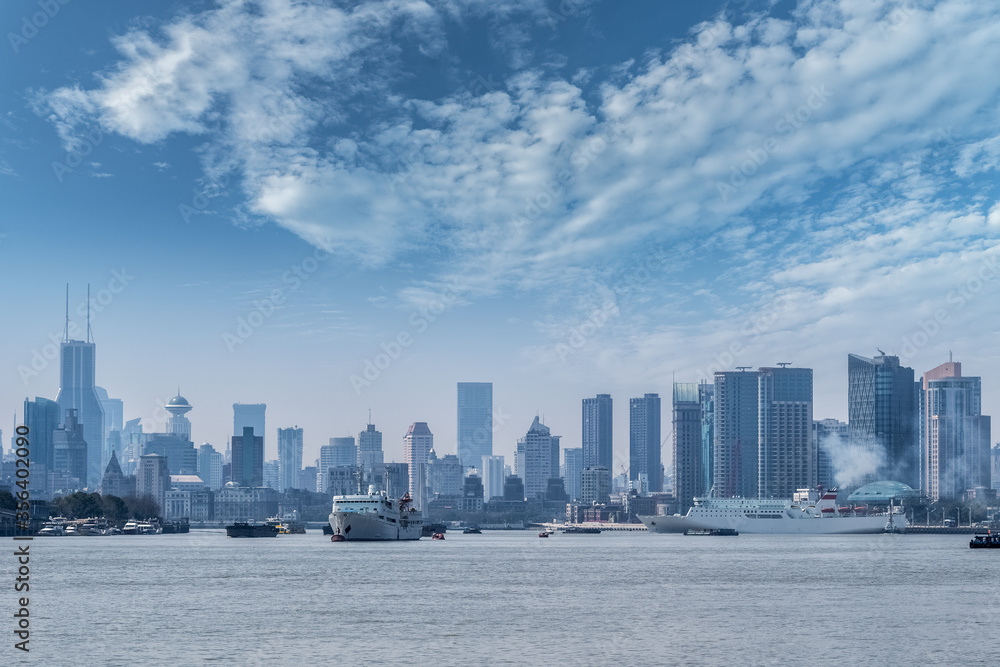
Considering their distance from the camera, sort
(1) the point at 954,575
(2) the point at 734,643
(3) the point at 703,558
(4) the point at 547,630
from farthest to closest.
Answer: (3) the point at 703,558, (1) the point at 954,575, (4) the point at 547,630, (2) the point at 734,643

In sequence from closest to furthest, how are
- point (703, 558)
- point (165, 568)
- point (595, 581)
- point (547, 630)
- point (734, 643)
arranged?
point (734, 643)
point (547, 630)
point (595, 581)
point (165, 568)
point (703, 558)

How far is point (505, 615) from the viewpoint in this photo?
74812 millimetres

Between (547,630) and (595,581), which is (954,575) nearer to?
(595,581)

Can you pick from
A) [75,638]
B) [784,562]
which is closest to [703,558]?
[784,562]

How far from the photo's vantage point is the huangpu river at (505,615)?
58062mm

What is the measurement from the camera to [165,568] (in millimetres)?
127250

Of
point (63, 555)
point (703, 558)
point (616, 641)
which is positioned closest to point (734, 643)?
point (616, 641)

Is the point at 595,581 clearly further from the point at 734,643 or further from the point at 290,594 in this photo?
the point at 734,643

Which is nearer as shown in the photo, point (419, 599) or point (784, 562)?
point (419, 599)

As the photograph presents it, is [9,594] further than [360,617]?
Yes

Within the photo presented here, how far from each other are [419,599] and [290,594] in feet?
35.5

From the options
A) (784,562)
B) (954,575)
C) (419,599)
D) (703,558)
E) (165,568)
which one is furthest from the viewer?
(703,558)

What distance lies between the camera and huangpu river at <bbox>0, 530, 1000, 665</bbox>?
58062 millimetres

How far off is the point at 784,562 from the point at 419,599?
235 feet
